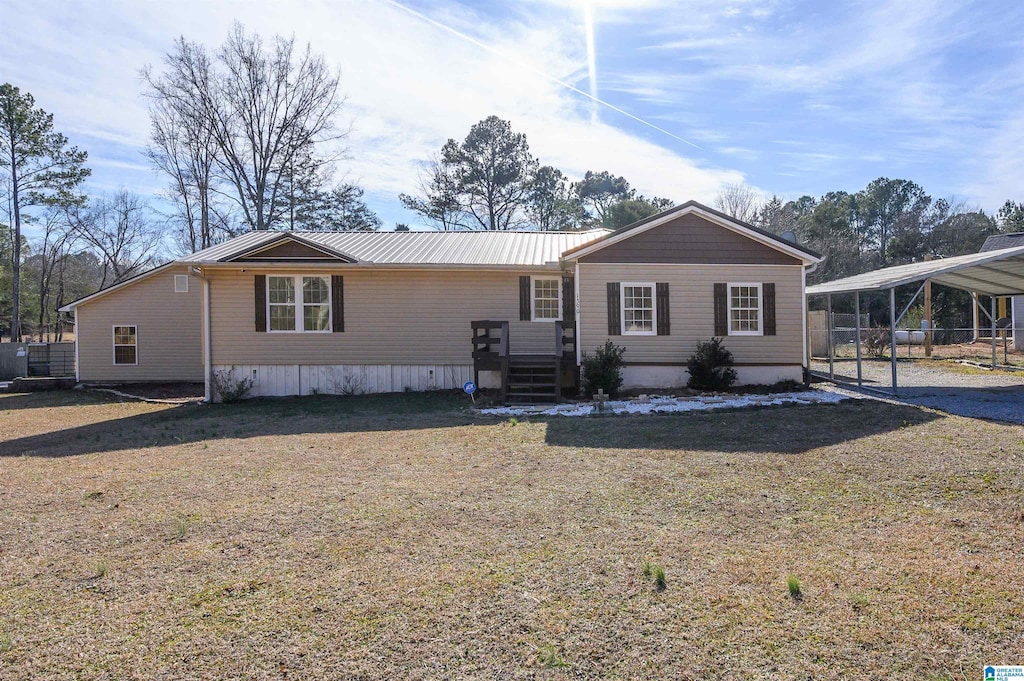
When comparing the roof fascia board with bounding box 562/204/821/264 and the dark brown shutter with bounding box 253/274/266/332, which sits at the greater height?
the roof fascia board with bounding box 562/204/821/264

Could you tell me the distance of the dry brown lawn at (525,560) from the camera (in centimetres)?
281

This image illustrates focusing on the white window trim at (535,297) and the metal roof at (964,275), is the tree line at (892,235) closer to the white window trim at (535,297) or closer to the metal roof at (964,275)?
the metal roof at (964,275)

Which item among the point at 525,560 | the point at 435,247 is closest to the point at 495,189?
the point at 435,247

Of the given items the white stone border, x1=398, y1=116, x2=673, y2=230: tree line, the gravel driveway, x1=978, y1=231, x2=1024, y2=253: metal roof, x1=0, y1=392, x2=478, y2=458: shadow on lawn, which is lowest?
x1=0, y1=392, x2=478, y2=458: shadow on lawn

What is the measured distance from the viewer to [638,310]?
1276cm

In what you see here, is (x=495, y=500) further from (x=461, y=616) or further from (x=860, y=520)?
(x=860, y=520)

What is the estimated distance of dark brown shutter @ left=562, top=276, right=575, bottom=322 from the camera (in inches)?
533

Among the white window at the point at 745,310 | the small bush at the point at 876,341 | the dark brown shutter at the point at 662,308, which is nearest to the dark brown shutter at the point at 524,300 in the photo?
the dark brown shutter at the point at 662,308

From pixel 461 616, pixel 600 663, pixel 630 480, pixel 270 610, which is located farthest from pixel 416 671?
pixel 630 480

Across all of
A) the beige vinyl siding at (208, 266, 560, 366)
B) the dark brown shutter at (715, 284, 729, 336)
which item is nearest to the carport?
the dark brown shutter at (715, 284, 729, 336)

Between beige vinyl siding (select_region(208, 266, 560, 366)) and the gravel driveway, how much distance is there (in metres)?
7.55

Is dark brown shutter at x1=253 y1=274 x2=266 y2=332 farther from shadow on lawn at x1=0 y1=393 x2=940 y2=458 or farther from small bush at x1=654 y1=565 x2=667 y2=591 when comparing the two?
small bush at x1=654 y1=565 x2=667 y2=591

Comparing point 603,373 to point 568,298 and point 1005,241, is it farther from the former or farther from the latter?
point 1005,241

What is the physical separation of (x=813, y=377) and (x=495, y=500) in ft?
38.7
